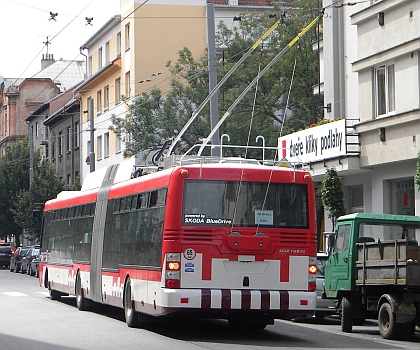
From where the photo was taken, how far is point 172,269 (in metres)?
14.8

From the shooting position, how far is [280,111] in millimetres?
43750

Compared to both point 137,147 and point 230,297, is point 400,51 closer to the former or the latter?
point 230,297

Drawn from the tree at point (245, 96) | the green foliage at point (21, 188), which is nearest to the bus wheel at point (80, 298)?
the tree at point (245, 96)

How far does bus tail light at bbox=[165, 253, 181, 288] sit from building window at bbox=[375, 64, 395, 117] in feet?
37.8

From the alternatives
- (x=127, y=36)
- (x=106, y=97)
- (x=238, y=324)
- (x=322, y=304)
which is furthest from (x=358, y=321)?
(x=106, y=97)

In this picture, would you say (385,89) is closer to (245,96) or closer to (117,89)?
(245,96)

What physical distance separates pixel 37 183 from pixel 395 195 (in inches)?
1405

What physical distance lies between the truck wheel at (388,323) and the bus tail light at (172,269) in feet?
11.3

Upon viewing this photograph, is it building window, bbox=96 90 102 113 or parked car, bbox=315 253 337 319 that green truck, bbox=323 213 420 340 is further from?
building window, bbox=96 90 102 113

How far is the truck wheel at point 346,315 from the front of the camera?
1689cm

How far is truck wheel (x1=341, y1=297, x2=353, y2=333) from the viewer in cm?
1689

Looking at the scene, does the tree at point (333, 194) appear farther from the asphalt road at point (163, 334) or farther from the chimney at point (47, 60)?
the chimney at point (47, 60)

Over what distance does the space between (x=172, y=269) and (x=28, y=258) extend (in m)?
34.8

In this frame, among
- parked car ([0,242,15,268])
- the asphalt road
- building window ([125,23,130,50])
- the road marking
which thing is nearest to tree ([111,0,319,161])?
building window ([125,23,130,50])
